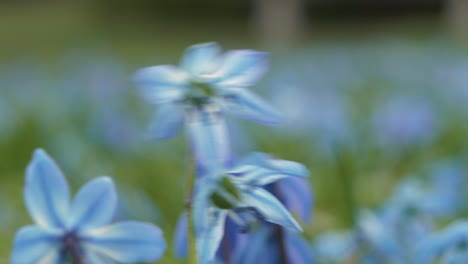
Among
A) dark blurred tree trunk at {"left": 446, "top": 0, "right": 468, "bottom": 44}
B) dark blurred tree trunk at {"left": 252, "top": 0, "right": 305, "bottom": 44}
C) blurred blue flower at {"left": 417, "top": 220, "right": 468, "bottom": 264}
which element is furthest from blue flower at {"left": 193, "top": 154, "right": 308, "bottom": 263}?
dark blurred tree trunk at {"left": 252, "top": 0, "right": 305, "bottom": 44}

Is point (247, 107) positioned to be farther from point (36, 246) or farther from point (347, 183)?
point (347, 183)

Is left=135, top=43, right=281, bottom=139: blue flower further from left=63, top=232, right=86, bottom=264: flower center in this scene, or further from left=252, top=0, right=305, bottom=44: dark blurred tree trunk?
left=252, top=0, right=305, bottom=44: dark blurred tree trunk

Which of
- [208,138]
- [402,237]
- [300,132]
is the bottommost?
[300,132]

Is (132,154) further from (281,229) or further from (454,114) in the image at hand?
(281,229)

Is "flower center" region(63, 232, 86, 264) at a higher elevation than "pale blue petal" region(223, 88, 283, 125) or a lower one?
lower

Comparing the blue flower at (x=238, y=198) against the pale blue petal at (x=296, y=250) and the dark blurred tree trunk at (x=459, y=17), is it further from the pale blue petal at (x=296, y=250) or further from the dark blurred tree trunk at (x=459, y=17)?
the dark blurred tree trunk at (x=459, y=17)

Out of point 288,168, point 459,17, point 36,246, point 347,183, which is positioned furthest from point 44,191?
point 459,17
